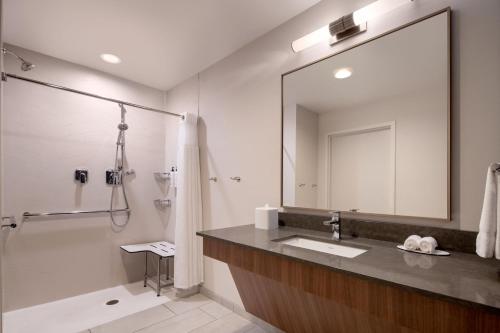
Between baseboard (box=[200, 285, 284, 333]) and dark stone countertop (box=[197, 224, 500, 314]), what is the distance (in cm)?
105

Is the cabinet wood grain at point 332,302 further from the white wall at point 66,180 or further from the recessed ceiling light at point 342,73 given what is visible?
the white wall at point 66,180

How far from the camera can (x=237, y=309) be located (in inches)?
90.1

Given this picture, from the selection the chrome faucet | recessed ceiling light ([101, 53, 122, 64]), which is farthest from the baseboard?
recessed ceiling light ([101, 53, 122, 64])

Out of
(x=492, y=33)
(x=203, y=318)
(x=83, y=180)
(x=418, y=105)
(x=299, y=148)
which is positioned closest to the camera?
(x=492, y=33)

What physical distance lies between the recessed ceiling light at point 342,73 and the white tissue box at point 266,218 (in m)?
1.01

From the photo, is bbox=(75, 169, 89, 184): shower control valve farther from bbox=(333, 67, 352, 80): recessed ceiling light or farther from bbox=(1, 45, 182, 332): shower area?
bbox=(333, 67, 352, 80): recessed ceiling light

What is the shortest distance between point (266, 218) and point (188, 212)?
3.60ft

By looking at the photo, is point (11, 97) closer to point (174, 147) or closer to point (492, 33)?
point (174, 147)

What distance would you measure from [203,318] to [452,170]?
215 cm

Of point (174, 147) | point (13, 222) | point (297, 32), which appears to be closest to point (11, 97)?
point (13, 222)

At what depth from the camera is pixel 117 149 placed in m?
2.91

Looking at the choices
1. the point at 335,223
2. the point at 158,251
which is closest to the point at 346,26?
the point at 335,223

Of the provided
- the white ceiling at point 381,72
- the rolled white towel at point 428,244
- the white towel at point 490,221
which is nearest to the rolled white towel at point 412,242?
the rolled white towel at point 428,244

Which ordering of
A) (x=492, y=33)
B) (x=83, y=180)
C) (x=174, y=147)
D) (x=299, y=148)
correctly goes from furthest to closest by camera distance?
1. (x=174, y=147)
2. (x=83, y=180)
3. (x=299, y=148)
4. (x=492, y=33)
